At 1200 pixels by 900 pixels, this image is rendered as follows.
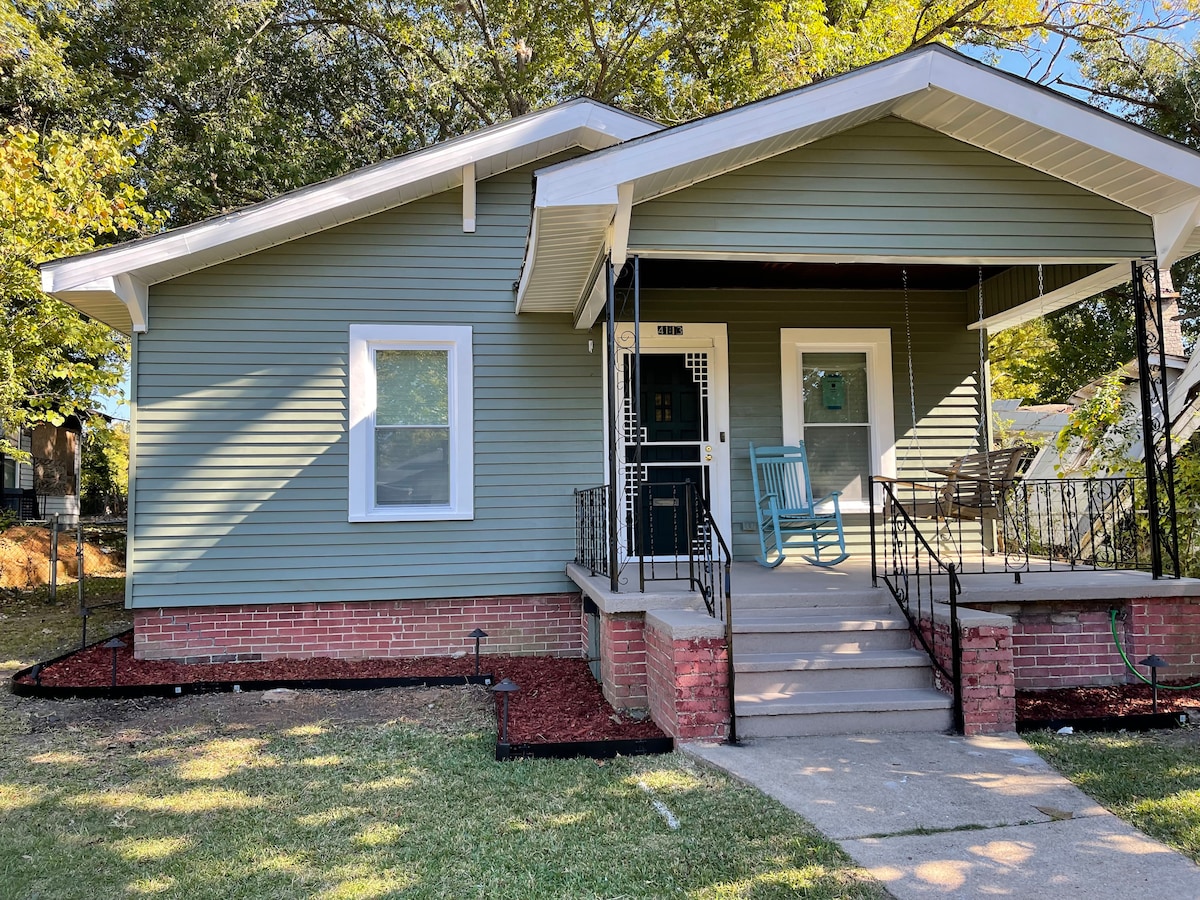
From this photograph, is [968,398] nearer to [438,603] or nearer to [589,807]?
[438,603]

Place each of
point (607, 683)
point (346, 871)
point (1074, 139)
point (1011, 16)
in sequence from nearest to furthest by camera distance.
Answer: point (346, 871) < point (1074, 139) < point (607, 683) < point (1011, 16)

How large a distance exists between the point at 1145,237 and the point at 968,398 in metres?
2.40

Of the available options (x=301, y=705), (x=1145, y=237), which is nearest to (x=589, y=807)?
(x=301, y=705)

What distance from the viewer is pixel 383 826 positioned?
3.50 meters

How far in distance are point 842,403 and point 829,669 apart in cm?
352

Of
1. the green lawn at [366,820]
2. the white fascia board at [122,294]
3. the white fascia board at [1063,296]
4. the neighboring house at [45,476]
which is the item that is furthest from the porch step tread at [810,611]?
the neighboring house at [45,476]

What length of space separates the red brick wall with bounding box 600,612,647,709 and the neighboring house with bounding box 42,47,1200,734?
66.2 inches

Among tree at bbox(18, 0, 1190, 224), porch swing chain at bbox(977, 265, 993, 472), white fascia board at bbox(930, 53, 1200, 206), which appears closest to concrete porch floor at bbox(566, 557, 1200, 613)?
porch swing chain at bbox(977, 265, 993, 472)

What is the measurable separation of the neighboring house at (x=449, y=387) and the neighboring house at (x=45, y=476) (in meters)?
16.1

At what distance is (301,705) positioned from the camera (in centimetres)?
557

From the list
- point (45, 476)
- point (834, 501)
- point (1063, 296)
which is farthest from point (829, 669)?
point (45, 476)

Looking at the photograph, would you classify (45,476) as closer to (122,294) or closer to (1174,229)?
(122,294)

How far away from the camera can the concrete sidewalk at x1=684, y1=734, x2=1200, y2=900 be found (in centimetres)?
294

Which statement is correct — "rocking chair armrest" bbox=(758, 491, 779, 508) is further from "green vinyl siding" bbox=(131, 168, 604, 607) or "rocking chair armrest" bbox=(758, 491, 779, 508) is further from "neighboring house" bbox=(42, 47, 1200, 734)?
"green vinyl siding" bbox=(131, 168, 604, 607)
